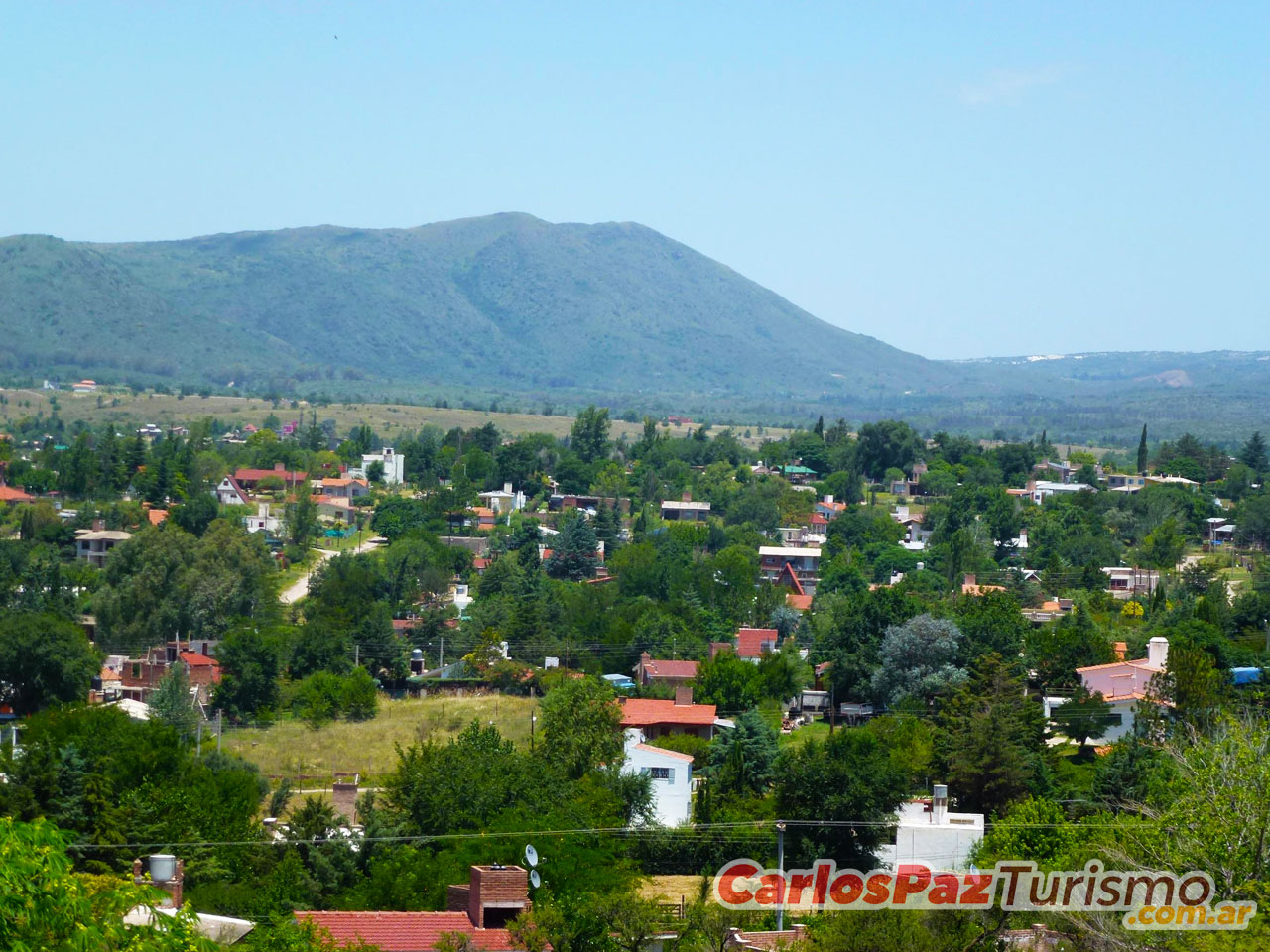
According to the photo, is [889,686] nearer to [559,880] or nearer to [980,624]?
[980,624]

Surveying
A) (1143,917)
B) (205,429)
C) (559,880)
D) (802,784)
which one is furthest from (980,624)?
(205,429)

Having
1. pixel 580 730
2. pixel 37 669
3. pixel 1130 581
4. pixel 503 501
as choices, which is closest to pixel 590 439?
pixel 503 501

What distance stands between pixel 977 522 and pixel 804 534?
255 inches

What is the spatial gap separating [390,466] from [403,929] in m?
64.8

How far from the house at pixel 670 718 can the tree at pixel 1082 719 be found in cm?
621

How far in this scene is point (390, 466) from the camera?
80562mm

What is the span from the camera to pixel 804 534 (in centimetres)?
6538

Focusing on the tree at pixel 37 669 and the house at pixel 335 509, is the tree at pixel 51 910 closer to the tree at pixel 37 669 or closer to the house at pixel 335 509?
the tree at pixel 37 669

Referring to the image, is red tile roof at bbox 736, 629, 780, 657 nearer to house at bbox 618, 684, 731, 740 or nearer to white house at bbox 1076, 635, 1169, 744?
white house at bbox 1076, 635, 1169, 744

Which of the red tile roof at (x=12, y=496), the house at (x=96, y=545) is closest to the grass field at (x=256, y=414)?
the red tile roof at (x=12, y=496)

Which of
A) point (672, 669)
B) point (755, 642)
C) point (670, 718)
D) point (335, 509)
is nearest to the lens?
point (670, 718)

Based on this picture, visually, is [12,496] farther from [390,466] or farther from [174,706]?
[174,706]

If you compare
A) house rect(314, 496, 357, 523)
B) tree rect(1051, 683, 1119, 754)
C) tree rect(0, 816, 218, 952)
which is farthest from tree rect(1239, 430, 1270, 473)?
tree rect(0, 816, 218, 952)

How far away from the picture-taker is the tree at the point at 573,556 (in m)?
55.0
